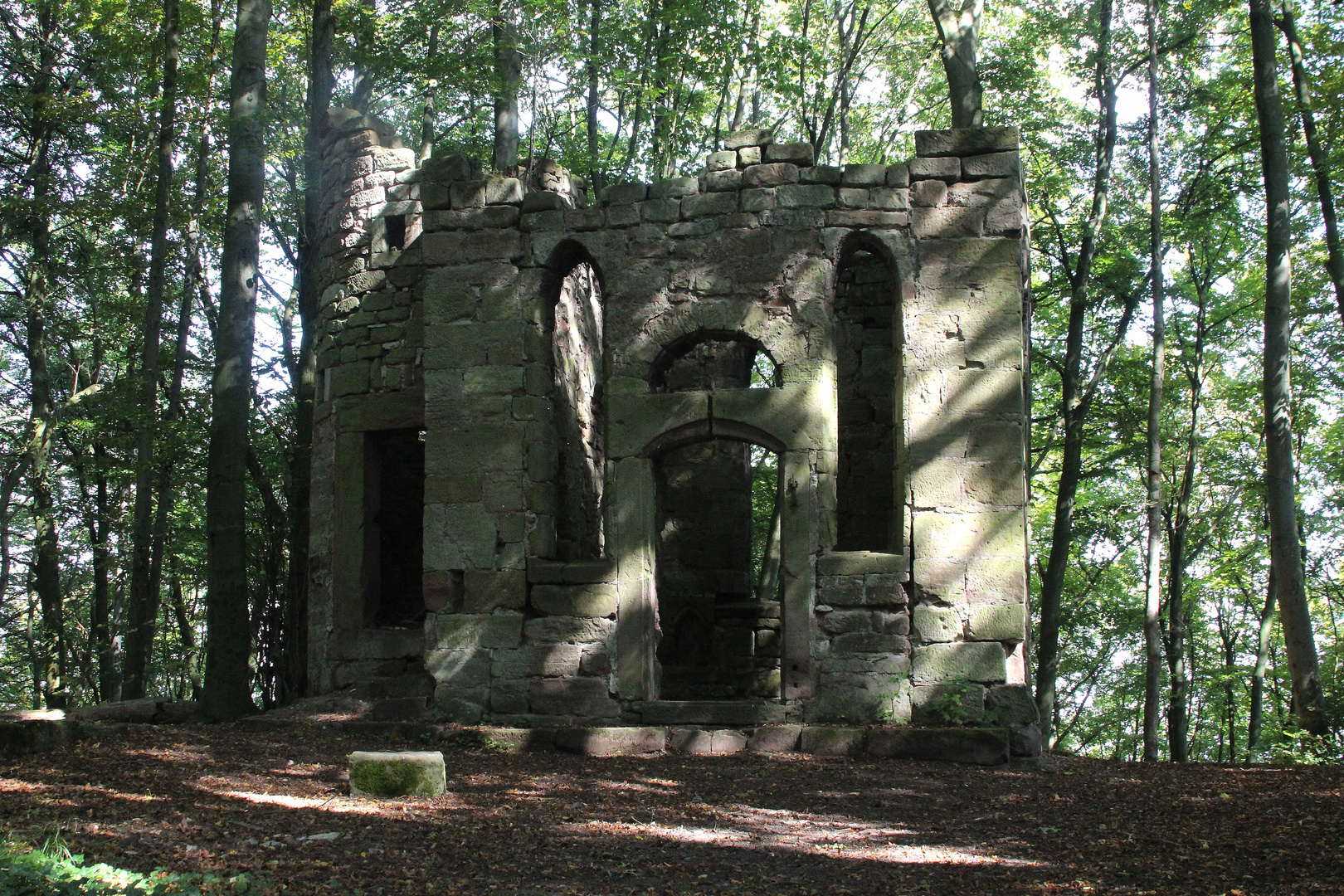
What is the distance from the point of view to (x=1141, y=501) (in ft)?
58.4

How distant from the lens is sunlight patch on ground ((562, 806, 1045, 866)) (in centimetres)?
530

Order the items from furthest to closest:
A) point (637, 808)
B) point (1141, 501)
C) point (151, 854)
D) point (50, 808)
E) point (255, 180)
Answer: point (1141, 501)
point (255, 180)
point (637, 808)
point (50, 808)
point (151, 854)

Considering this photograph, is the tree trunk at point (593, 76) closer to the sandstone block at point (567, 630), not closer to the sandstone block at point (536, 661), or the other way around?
the sandstone block at point (567, 630)

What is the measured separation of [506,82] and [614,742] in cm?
894

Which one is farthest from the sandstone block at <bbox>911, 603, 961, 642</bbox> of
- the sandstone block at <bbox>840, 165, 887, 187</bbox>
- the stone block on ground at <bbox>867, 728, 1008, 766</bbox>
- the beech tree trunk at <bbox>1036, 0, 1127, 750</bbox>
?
the beech tree trunk at <bbox>1036, 0, 1127, 750</bbox>

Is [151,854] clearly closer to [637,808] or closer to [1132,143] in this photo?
[637,808]

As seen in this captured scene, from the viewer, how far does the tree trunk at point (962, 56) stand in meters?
Result: 12.9

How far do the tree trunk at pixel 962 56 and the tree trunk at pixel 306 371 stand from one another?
745cm

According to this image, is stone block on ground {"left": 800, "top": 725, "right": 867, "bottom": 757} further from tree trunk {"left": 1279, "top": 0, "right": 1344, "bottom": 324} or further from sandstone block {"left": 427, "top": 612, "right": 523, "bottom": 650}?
tree trunk {"left": 1279, "top": 0, "right": 1344, "bottom": 324}

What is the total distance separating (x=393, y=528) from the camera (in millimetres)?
11281

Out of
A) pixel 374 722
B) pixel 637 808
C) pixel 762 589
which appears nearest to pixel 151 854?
pixel 637 808

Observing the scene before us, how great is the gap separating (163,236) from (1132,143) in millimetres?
13952

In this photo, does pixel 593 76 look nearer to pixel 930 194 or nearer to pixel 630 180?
pixel 630 180

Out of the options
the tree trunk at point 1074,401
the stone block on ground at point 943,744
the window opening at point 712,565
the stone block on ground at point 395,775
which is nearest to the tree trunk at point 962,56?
the tree trunk at point 1074,401
